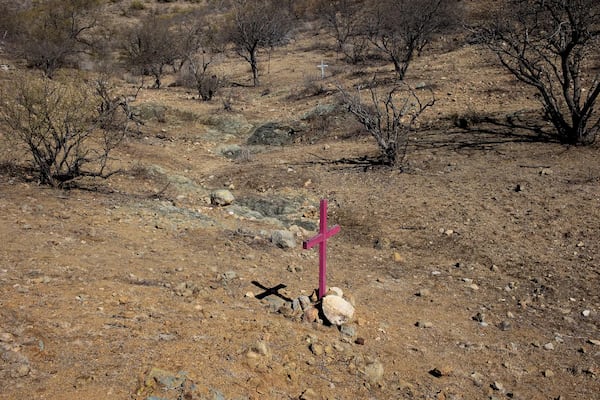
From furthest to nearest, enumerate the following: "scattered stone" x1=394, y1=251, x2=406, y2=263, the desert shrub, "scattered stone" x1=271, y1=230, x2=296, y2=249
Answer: the desert shrub
"scattered stone" x1=271, y1=230, x2=296, y2=249
"scattered stone" x1=394, y1=251, x2=406, y2=263

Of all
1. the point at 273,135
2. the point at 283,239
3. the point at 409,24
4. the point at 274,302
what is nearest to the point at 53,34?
the point at 409,24

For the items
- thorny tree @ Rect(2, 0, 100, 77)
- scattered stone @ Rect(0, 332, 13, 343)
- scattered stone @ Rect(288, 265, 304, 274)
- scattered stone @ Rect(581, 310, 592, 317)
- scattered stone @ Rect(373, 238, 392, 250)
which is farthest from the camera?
thorny tree @ Rect(2, 0, 100, 77)

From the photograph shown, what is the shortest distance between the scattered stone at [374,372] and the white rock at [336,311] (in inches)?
22.3

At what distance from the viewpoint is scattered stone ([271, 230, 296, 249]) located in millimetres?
5996

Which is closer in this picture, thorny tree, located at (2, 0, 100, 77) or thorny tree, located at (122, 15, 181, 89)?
thorny tree, located at (2, 0, 100, 77)

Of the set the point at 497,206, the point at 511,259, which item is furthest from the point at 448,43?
the point at 511,259

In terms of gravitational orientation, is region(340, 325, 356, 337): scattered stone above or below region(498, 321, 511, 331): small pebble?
above

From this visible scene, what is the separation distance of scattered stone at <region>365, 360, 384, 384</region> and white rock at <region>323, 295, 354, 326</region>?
567 millimetres

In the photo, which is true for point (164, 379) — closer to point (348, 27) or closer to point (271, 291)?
point (271, 291)

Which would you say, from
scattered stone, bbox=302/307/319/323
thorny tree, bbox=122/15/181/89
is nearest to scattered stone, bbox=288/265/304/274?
scattered stone, bbox=302/307/319/323

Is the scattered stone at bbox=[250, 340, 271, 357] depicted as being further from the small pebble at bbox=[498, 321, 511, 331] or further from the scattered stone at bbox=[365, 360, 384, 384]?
the small pebble at bbox=[498, 321, 511, 331]

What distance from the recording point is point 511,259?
554 cm

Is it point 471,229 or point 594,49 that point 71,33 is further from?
point 471,229

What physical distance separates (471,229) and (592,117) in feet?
16.7
